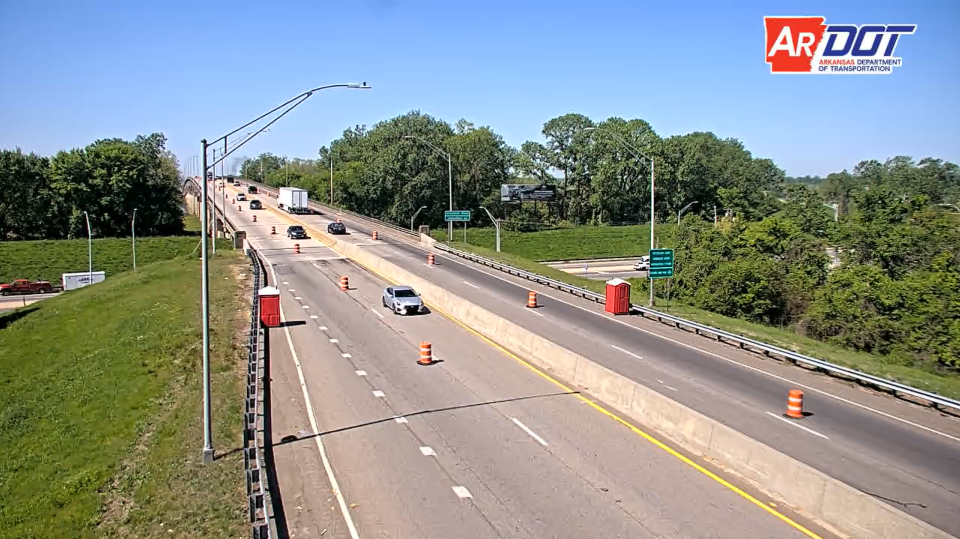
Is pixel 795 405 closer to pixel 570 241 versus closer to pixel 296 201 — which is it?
pixel 570 241

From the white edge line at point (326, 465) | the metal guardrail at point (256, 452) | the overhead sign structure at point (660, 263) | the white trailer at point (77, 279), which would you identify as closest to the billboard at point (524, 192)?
the white trailer at point (77, 279)

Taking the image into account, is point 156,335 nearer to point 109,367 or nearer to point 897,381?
point 109,367

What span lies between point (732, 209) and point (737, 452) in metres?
93.1

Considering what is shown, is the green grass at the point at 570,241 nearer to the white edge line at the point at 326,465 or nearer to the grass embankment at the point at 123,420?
the grass embankment at the point at 123,420

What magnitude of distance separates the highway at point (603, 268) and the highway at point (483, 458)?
47.5 meters

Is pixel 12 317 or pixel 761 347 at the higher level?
pixel 761 347

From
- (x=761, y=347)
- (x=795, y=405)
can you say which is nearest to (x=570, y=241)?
(x=761, y=347)

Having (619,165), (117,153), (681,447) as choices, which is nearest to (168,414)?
(681,447)

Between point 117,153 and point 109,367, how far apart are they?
239 ft

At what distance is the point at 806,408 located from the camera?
20781 millimetres

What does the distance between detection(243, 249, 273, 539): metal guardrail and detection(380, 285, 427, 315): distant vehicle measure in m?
9.05

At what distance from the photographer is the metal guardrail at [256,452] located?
1336 cm

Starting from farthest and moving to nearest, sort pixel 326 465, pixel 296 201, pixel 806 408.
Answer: pixel 296 201
pixel 806 408
pixel 326 465

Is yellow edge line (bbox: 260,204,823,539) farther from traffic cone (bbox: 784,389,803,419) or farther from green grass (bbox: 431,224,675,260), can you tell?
green grass (bbox: 431,224,675,260)
